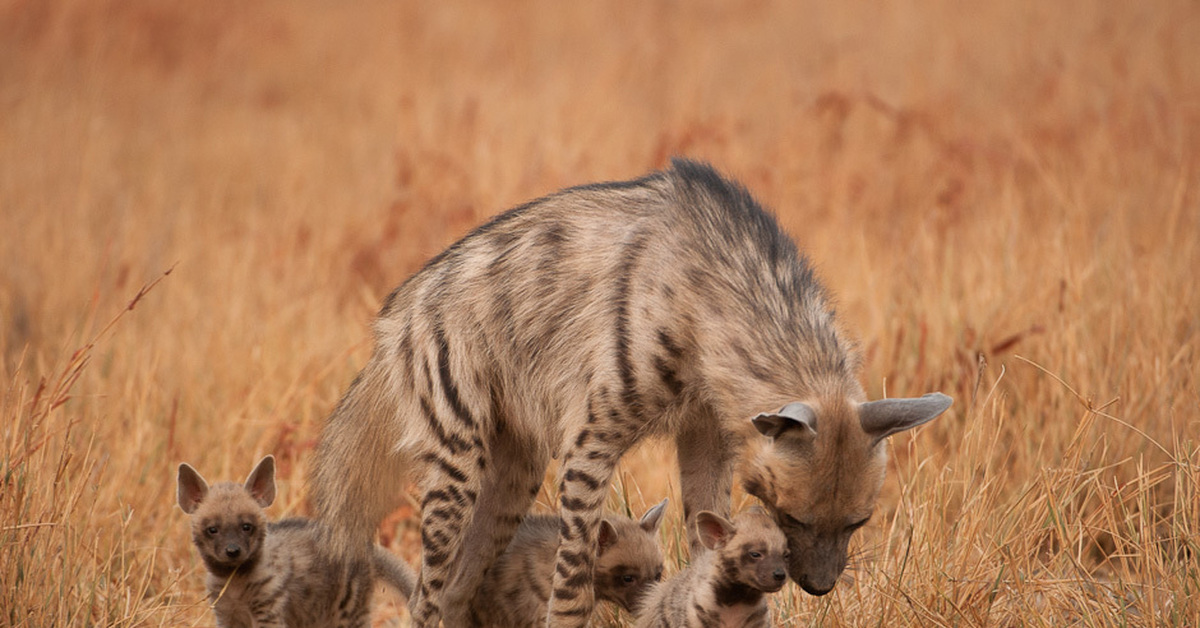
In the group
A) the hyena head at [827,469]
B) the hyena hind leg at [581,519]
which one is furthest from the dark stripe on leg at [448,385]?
the hyena head at [827,469]

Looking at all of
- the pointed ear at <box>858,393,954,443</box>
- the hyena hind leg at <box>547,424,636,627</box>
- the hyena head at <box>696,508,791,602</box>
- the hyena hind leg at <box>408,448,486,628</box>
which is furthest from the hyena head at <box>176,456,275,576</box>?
the pointed ear at <box>858,393,954,443</box>

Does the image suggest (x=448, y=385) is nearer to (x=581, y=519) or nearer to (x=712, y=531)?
(x=581, y=519)

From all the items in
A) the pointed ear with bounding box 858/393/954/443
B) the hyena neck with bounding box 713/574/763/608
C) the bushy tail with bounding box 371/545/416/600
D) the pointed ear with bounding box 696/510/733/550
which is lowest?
the bushy tail with bounding box 371/545/416/600

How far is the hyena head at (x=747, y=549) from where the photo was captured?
11.7 ft

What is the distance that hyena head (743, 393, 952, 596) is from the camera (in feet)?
11.5

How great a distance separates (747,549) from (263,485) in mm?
1665

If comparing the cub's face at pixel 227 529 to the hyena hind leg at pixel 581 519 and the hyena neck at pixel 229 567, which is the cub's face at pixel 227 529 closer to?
the hyena neck at pixel 229 567

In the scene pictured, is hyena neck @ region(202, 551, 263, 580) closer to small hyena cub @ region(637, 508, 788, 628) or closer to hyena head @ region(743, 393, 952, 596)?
small hyena cub @ region(637, 508, 788, 628)

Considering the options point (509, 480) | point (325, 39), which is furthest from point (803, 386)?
point (325, 39)

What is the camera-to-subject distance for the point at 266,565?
4.26m

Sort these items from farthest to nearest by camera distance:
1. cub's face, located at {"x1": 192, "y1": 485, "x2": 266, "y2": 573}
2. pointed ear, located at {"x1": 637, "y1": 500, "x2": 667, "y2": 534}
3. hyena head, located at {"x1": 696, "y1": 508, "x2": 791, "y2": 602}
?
1. pointed ear, located at {"x1": 637, "y1": 500, "x2": 667, "y2": 534}
2. cub's face, located at {"x1": 192, "y1": 485, "x2": 266, "y2": 573}
3. hyena head, located at {"x1": 696, "y1": 508, "x2": 791, "y2": 602}

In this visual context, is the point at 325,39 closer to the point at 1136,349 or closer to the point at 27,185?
the point at 27,185

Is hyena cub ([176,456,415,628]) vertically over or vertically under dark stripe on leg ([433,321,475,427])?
under

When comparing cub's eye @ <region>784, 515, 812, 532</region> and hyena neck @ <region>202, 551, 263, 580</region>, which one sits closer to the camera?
cub's eye @ <region>784, 515, 812, 532</region>
